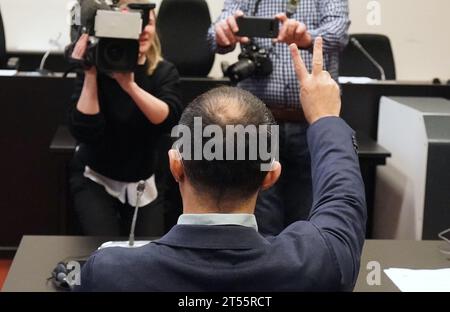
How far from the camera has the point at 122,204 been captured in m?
2.44

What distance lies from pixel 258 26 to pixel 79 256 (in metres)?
0.94

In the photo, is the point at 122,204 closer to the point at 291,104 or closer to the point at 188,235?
the point at 291,104

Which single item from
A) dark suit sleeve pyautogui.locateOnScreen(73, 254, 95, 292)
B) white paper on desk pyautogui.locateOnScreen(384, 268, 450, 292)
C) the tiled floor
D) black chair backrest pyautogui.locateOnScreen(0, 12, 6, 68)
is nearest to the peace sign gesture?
dark suit sleeve pyautogui.locateOnScreen(73, 254, 95, 292)

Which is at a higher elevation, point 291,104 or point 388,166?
point 291,104

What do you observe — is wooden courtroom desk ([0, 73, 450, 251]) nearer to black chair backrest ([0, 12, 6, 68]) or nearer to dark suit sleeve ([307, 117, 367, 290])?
black chair backrest ([0, 12, 6, 68])

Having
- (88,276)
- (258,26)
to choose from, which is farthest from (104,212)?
(88,276)

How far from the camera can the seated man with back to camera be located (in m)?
1.05

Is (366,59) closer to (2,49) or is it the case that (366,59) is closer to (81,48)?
(2,49)

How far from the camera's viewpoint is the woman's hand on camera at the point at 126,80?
2.27 m

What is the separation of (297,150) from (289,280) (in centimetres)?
128

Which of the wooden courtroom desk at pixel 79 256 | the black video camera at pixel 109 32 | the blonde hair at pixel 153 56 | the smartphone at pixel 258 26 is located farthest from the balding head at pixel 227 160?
the blonde hair at pixel 153 56

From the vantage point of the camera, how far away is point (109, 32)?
2.07m
